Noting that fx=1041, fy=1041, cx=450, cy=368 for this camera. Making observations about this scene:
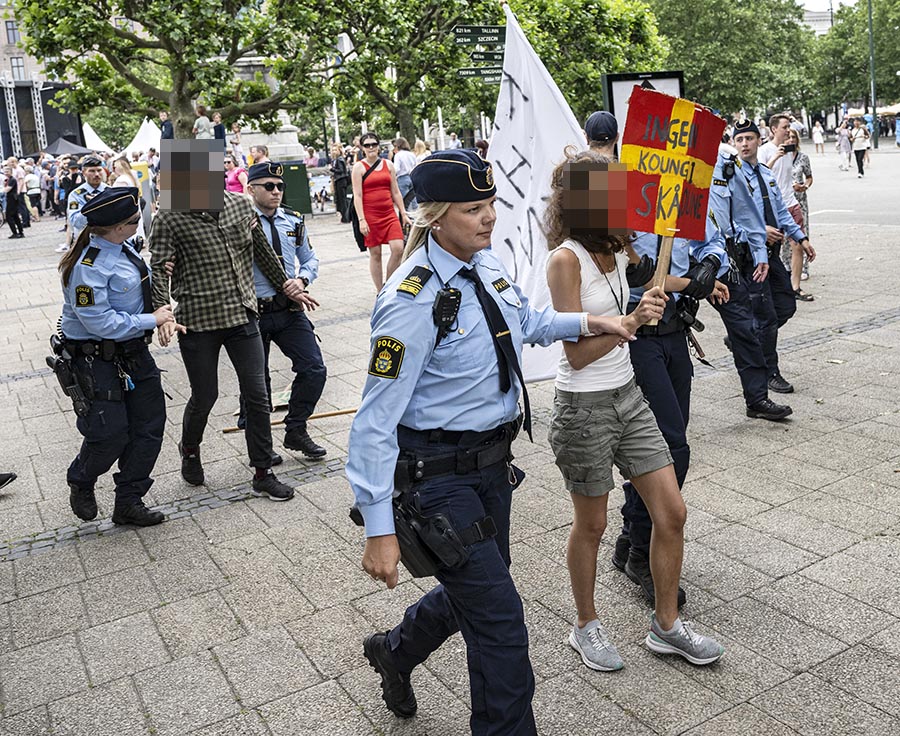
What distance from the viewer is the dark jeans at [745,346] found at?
22.3 ft

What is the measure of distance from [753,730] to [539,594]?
50.8 inches

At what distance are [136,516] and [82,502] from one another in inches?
13.7

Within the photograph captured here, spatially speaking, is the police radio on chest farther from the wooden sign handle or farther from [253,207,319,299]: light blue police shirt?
[253,207,319,299]: light blue police shirt

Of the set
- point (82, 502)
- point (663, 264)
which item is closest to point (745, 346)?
point (663, 264)

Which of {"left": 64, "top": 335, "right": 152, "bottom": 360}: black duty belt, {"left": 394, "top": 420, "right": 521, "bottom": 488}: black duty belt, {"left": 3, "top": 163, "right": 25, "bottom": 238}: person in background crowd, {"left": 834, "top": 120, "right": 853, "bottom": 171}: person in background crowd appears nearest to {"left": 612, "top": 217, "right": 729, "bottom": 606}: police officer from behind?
{"left": 394, "top": 420, "right": 521, "bottom": 488}: black duty belt

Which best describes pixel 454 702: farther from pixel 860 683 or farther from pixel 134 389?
pixel 134 389

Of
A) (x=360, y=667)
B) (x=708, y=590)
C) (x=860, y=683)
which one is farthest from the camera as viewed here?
(x=708, y=590)

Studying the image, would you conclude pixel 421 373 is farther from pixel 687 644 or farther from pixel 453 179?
pixel 687 644

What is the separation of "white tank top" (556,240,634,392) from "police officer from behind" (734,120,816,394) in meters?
3.75

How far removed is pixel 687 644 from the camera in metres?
3.79

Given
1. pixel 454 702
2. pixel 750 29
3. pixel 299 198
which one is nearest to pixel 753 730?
pixel 454 702

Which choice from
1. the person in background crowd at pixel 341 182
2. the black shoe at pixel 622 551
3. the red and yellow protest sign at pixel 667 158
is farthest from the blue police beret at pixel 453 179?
the person in background crowd at pixel 341 182

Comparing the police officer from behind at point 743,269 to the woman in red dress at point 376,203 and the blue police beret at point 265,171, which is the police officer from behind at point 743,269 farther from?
the woman in red dress at point 376,203

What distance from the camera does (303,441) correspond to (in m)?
6.72
